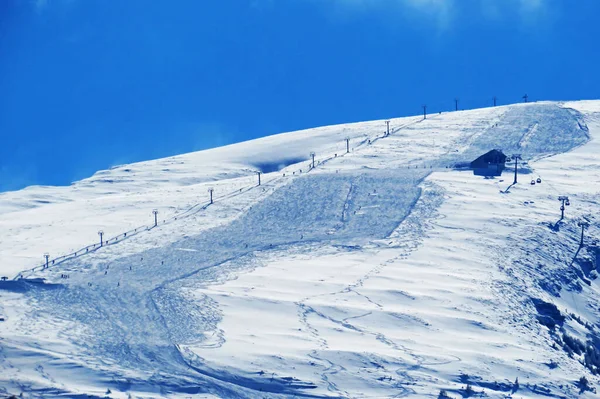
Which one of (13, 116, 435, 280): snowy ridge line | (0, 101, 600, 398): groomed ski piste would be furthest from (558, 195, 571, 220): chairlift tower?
(13, 116, 435, 280): snowy ridge line

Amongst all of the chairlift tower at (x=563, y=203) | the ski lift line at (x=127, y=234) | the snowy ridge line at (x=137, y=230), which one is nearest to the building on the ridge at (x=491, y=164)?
the snowy ridge line at (x=137, y=230)

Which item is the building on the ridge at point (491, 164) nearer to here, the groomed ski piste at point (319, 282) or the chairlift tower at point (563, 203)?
the groomed ski piste at point (319, 282)

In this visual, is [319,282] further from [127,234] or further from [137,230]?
[137,230]

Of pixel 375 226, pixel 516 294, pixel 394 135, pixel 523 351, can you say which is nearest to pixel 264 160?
pixel 394 135

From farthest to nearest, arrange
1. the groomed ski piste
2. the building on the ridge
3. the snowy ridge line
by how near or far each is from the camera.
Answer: the building on the ridge < the snowy ridge line < the groomed ski piste

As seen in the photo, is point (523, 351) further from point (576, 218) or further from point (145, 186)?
point (145, 186)

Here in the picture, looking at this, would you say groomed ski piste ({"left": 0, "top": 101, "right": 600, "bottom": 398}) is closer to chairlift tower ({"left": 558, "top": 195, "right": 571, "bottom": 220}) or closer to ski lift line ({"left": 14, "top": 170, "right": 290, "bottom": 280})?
ski lift line ({"left": 14, "top": 170, "right": 290, "bottom": 280})
